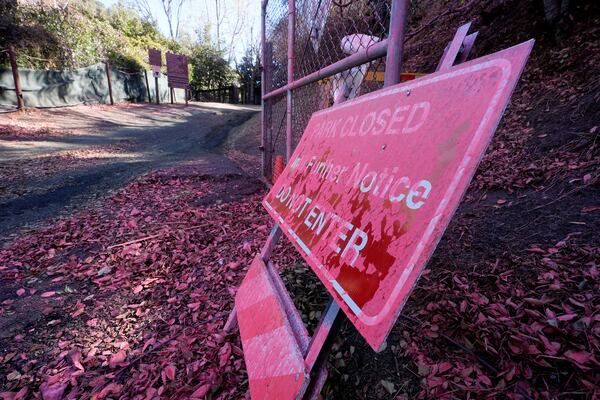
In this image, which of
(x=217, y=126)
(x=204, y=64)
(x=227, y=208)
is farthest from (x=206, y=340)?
(x=204, y=64)

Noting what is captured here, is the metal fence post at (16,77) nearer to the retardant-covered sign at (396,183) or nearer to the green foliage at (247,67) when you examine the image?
the retardant-covered sign at (396,183)

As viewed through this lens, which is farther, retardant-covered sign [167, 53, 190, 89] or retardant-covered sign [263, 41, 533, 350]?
retardant-covered sign [167, 53, 190, 89]

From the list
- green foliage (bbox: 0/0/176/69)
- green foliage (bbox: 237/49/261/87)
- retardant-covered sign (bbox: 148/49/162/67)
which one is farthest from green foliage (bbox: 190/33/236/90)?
retardant-covered sign (bbox: 148/49/162/67)

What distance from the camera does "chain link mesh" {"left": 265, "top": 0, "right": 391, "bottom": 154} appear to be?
214 cm

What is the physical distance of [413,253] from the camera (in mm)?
727

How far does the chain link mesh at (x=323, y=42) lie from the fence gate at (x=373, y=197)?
0.47 metres

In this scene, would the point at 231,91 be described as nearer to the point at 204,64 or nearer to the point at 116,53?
the point at 204,64

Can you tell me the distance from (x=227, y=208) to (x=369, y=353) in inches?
116

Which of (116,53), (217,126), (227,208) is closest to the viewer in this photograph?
(227,208)

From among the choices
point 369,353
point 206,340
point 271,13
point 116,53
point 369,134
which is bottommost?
point 206,340

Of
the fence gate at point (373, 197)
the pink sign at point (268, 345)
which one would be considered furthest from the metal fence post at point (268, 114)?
the pink sign at point (268, 345)

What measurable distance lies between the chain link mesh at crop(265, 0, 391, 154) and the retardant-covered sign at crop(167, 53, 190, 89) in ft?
69.2

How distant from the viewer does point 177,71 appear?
2269 cm

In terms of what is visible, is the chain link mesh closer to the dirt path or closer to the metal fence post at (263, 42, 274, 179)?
the metal fence post at (263, 42, 274, 179)
